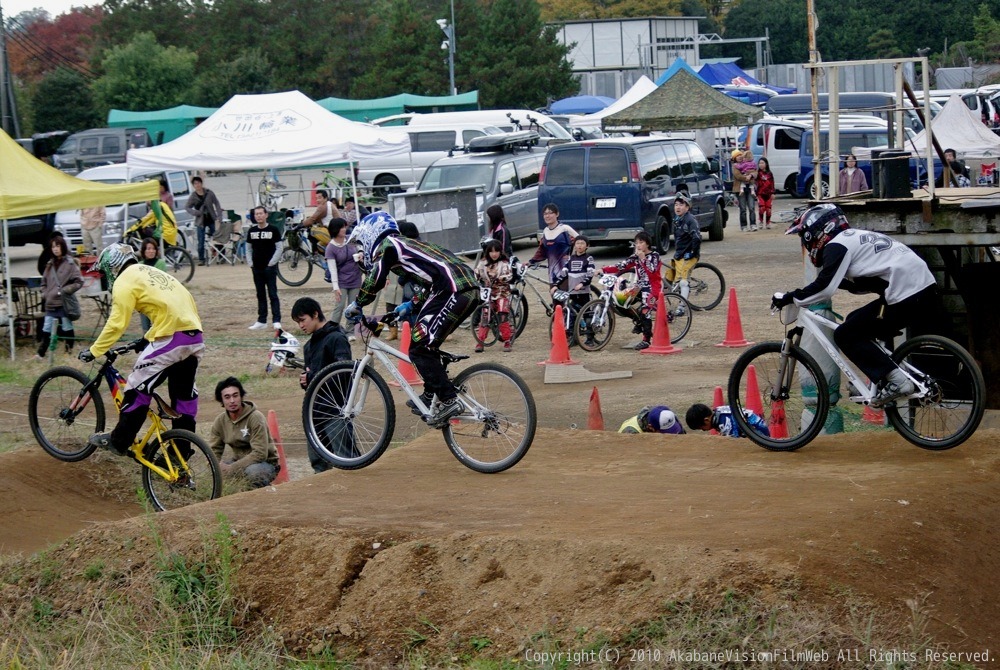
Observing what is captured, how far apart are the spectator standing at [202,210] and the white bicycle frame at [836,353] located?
18370 mm

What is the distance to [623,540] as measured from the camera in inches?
247

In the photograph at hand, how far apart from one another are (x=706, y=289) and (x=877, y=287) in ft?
31.5

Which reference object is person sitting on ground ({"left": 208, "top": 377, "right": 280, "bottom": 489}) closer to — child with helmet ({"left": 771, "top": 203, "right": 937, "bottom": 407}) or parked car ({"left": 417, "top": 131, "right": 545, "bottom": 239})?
child with helmet ({"left": 771, "top": 203, "right": 937, "bottom": 407})

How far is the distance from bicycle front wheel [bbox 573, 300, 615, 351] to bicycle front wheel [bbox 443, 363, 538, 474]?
23.7ft

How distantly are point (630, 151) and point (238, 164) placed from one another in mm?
7470

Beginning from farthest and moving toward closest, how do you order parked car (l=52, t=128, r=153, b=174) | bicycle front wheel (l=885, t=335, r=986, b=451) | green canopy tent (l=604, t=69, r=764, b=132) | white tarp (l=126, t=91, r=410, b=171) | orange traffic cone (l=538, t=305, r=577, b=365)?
parked car (l=52, t=128, r=153, b=174) < green canopy tent (l=604, t=69, r=764, b=132) < white tarp (l=126, t=91, r=410, b=171) < orange traffic cone (l=538, t=305, r=577, b=365) < bicycle front wheel (l=885, t=335, r=986, b=451)

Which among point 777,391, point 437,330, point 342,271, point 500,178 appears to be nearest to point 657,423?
point 777,391

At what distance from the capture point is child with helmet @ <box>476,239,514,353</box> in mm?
15523

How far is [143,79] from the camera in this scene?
5644cm

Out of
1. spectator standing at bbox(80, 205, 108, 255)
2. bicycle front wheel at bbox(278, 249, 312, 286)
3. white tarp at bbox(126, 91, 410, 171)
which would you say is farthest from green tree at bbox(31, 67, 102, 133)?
bicycle front wheel at bbox(278, 249, 312, 286)

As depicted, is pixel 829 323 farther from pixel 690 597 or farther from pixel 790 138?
pixel 790 138

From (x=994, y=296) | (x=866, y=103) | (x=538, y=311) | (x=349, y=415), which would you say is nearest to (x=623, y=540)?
(x=349, y=415)

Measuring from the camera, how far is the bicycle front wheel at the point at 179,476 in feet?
29.2

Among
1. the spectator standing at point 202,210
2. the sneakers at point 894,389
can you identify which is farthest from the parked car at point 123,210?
the sneakers at point 894,389
